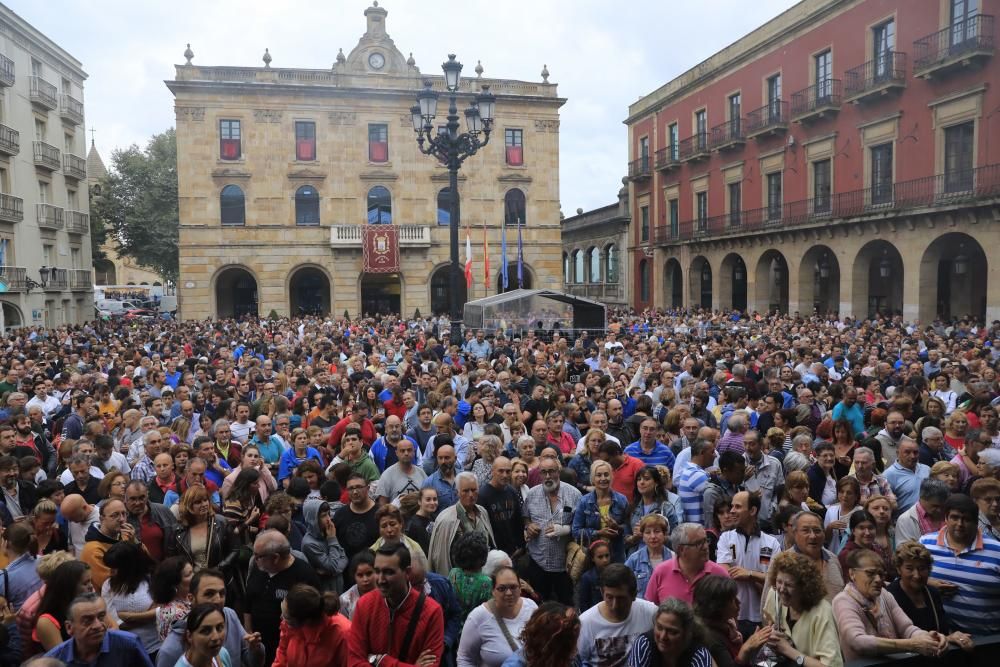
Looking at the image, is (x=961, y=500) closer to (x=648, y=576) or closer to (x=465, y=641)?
(x=648, y=576)

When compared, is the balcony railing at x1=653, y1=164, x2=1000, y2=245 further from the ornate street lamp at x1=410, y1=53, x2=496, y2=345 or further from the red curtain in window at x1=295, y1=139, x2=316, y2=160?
the red curtain in window at x1=295, y1=139, x2=316, y2=160

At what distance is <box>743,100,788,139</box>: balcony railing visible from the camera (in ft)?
94.2

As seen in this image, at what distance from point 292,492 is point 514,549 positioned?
1781 millimetres

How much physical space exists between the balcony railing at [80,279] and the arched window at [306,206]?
1059 cm

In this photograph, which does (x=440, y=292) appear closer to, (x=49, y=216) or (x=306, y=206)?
(x=306, y=206)

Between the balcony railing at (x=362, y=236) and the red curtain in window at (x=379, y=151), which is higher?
the red curtain in window at (x=379, y=151)

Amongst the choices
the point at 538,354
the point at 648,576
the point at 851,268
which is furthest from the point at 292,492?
the point at 851,268

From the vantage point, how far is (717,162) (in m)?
33.3

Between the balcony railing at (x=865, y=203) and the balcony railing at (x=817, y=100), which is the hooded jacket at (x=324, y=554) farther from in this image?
the balcony railing at (x=817, y=100)

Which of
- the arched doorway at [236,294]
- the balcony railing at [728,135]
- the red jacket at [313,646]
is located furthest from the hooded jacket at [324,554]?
the arched doorway at [236,294]

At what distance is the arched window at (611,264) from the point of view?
43312mm

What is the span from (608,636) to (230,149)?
35.3m

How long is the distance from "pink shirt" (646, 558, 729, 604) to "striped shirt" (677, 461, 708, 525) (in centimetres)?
129

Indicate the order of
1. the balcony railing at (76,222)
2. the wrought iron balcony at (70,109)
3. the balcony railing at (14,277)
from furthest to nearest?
the balcony railing at (76,222) → the wrought iron balcony at (70,109) → the balcony railing at (14,277)
